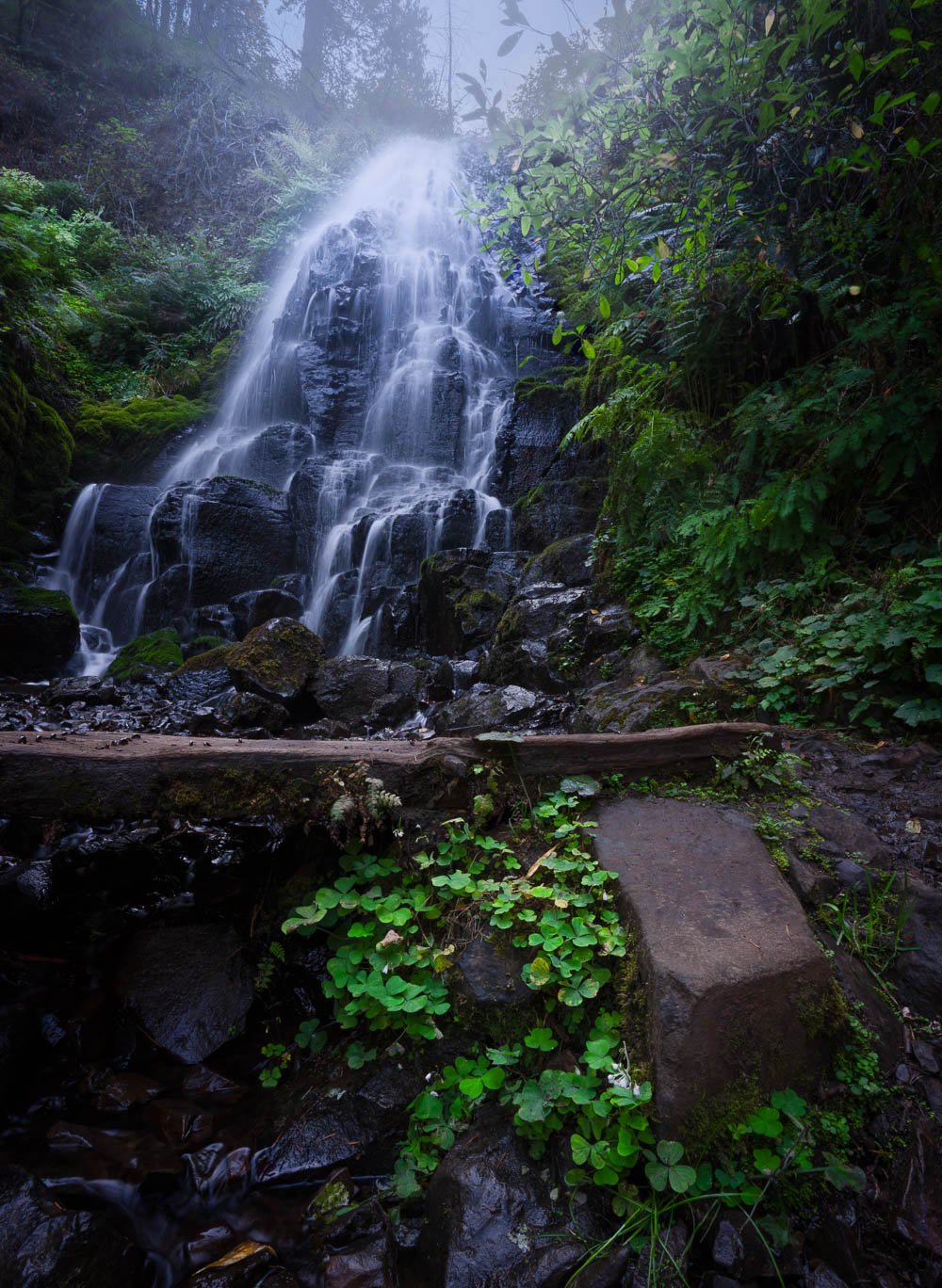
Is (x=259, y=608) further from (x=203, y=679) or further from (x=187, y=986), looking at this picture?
(x=187, y=986)

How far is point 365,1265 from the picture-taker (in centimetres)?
161

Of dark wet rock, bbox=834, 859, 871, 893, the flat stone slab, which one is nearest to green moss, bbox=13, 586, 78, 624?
the flat stone slab

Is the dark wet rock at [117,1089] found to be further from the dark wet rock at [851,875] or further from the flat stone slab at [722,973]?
the dark wet rock at [851,875]

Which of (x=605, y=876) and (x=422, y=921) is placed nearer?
(x=605, y=876)

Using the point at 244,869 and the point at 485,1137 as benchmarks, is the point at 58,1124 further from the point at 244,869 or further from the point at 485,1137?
the point at 485,1137

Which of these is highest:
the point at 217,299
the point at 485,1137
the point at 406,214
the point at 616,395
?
the point at 406,214

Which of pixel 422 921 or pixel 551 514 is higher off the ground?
pixel 551 514

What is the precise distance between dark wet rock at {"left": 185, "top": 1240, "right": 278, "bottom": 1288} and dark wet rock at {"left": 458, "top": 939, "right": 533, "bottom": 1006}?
0.88 meters

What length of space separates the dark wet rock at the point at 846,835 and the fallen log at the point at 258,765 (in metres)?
0.46

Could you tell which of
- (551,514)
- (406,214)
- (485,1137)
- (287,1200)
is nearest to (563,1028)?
(485,1137)

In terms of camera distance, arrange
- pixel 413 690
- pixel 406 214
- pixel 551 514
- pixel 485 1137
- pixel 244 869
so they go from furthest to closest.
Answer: pixel 406 214 < pixel 551 514 < pixel 413 690 < pixel 244 869 < pixel 485 1137

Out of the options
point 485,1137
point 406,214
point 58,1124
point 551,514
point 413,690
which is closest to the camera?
point 485,1137

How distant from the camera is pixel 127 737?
292cm

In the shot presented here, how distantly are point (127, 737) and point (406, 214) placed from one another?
23360 millimetres
